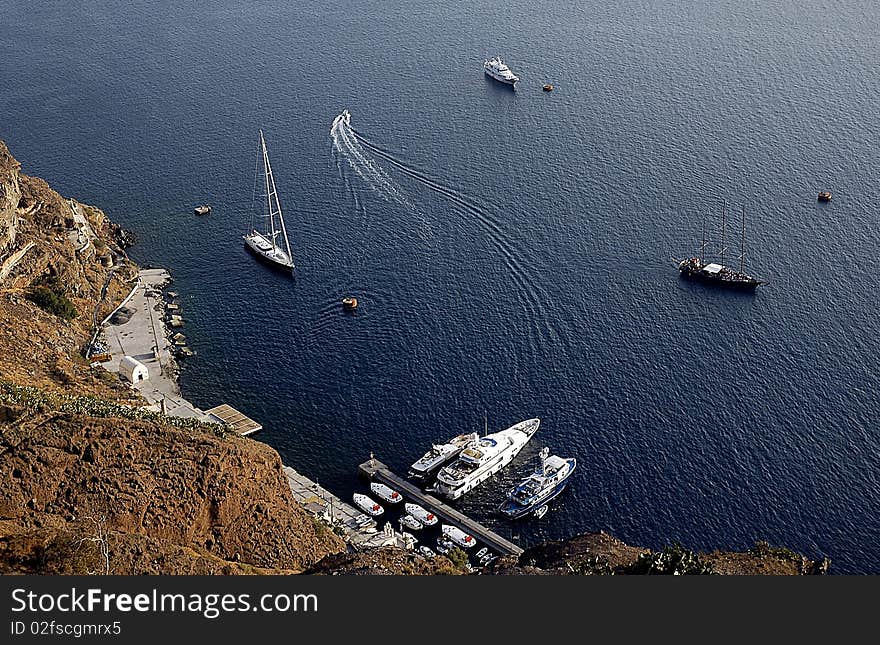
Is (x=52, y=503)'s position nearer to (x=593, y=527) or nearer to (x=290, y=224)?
(x=593, y=527)

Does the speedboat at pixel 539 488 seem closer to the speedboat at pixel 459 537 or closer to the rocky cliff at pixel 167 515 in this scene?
the speedboat at pixel 459 537

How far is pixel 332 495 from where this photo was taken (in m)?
120

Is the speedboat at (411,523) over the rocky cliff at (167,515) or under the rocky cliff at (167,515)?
under

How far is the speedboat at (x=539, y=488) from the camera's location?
11644cm

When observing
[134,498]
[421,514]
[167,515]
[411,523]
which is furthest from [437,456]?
[134,498]

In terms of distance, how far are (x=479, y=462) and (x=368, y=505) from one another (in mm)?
13006

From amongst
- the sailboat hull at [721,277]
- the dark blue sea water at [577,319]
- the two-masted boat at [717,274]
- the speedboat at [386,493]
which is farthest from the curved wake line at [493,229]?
the speedboat at [386,493]

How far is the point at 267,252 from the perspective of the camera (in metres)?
168

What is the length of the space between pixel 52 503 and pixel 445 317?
75818 mm

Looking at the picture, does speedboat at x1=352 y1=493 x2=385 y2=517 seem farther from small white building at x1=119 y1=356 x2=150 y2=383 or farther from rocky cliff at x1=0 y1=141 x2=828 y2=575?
small white building at x1=119 y1=356 x2=150 y2=383

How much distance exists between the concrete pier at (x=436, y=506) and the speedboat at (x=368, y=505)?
3451 millimetres

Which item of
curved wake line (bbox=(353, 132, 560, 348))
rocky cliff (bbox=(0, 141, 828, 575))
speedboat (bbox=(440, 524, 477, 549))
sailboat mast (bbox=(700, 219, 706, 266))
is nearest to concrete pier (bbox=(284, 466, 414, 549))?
speedboat (bbox=(440, 524, 477, 549))

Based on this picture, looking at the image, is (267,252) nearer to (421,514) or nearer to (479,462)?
(479,462)

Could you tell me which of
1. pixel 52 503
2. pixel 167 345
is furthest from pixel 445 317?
pixel 52 503
